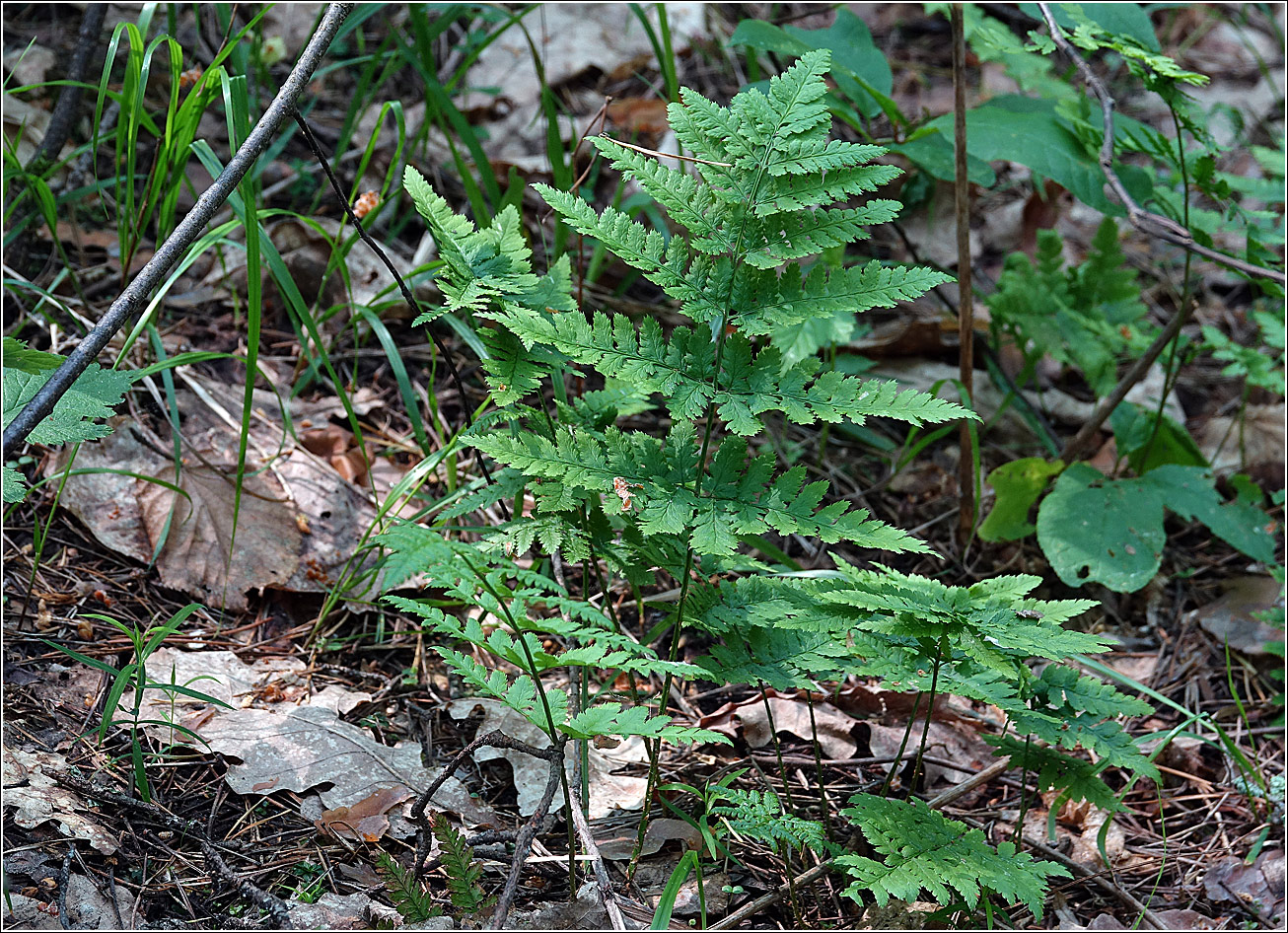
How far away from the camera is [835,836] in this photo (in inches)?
73.7

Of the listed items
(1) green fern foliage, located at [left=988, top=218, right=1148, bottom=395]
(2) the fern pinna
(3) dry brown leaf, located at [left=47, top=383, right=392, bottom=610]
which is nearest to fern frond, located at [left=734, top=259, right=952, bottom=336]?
(2) the fern pinna

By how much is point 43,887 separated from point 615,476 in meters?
1.11

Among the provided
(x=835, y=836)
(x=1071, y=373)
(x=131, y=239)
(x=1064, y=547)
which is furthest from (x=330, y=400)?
(x=1071, y=373)

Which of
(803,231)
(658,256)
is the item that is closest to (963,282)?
(803,231)

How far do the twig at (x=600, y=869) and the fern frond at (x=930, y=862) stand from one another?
370 millimetres

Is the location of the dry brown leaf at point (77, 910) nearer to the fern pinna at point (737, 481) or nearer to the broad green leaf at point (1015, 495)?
the fern pinna at point (737, 481)

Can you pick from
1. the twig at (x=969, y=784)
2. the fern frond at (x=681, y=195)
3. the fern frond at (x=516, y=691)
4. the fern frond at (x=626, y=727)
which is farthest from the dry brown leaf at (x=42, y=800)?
the twig at (x=969, y=784)

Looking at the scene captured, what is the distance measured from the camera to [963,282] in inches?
102

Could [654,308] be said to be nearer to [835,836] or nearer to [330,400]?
[330,400]

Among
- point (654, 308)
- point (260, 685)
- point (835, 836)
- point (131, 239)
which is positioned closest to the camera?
point (835, 836)

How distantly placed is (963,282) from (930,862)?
155 centimetres

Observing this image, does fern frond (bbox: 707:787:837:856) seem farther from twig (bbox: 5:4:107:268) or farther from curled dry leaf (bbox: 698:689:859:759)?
twig (bbox: 5:4:107:268)

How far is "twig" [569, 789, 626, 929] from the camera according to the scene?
158cm

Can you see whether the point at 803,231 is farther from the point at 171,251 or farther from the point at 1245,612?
the point at 1245,612
